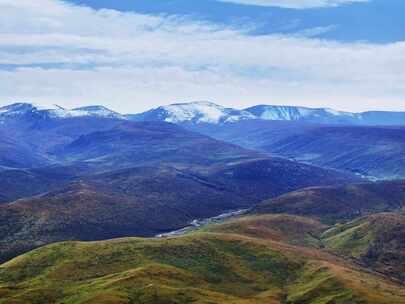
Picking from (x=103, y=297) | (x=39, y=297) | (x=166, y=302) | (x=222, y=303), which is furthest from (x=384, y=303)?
(x=39, y=297)

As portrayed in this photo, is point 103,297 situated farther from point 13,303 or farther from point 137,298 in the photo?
point 13,303

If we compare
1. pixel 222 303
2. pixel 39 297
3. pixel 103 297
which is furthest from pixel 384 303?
pixel 39 297

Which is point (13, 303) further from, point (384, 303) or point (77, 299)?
point (384, 303)

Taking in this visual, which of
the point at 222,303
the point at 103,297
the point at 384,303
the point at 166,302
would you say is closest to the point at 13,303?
the point at 103,297

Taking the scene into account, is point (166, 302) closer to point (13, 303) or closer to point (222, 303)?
point (222, 303)

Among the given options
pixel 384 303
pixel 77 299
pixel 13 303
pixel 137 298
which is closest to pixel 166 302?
pixel 137 298

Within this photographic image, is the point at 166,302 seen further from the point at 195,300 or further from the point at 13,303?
the point at 13,303
